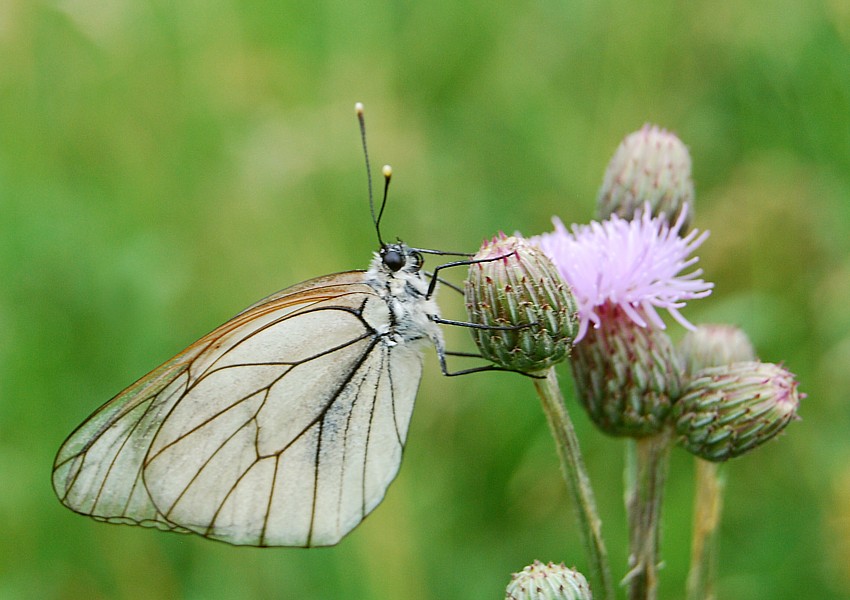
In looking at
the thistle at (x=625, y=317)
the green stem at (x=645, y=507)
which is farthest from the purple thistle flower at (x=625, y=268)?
the green stem at (x=645, y=507)

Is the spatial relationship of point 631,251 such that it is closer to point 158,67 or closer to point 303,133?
point 303,133

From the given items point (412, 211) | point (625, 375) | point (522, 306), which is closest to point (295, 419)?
point (522, 306)

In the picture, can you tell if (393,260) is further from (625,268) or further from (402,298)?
(625,268)

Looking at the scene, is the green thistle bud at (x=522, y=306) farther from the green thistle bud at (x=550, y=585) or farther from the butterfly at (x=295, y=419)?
the green thistle bud at (x=550, y=585)

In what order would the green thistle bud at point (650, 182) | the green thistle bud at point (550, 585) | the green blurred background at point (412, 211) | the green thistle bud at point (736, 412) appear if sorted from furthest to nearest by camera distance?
the green blurred background at point (412, 211), the green thistle bud at point (650, 182), the green thistle bud at point (736, 412), the green thistle bud at point (550, 585)

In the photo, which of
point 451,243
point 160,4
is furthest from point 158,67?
point 451,243
